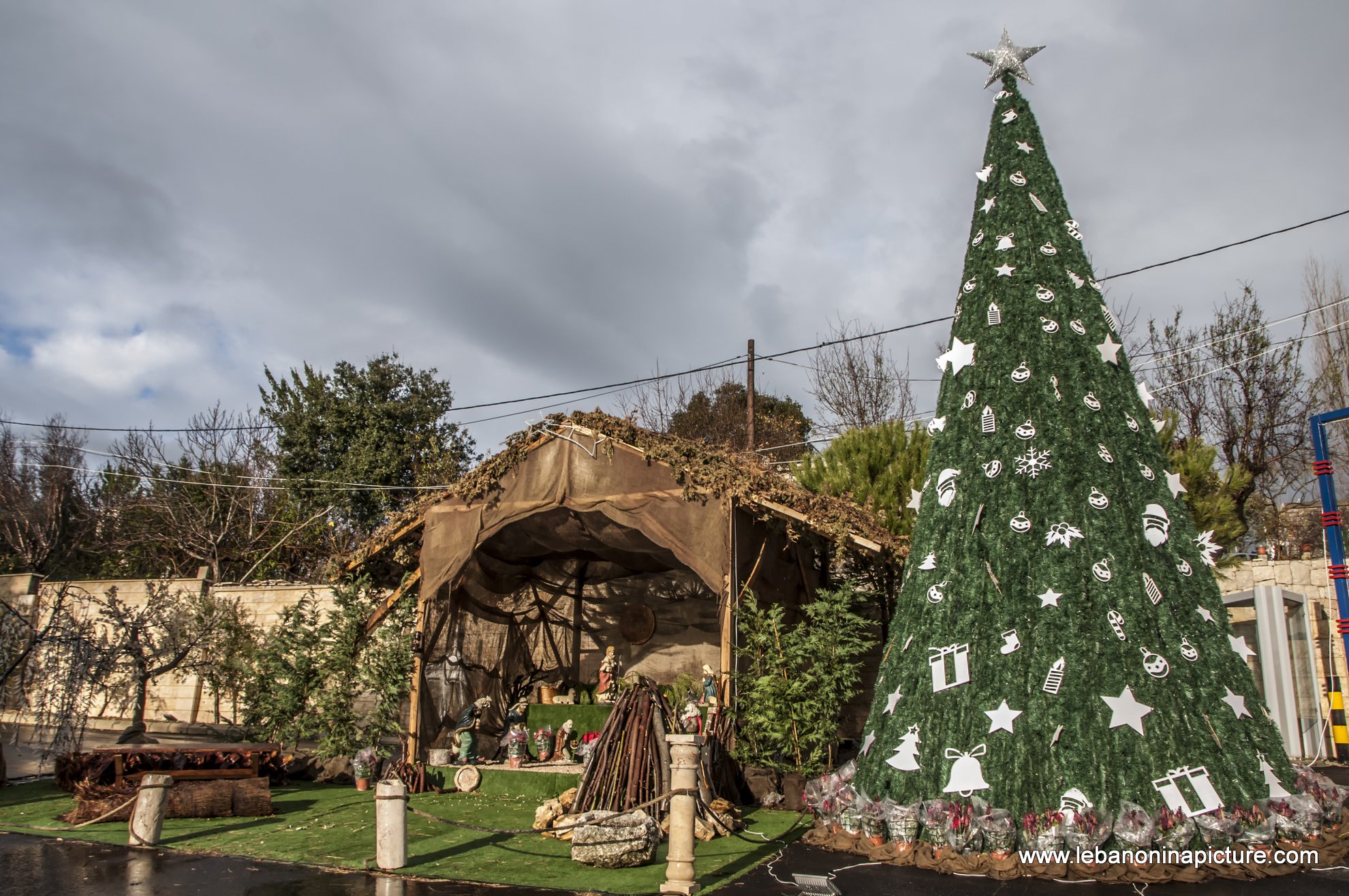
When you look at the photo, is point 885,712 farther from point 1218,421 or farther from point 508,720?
point 1218,421

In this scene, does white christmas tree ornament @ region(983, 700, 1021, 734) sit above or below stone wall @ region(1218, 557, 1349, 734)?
below

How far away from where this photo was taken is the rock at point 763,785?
8102mm

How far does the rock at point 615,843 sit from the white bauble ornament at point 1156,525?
14.0ft

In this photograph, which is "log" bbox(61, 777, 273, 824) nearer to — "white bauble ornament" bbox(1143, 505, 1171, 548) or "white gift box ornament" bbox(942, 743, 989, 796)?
"white gift box ornament" bbox(942, 743, 989, 796)

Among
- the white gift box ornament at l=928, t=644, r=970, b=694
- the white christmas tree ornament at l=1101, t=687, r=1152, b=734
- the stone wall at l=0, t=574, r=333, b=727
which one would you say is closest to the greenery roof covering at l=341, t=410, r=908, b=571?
the white gift box ornament at l=928, t=644, r=970, b=694

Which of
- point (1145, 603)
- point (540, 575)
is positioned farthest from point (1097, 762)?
point (540, 575)

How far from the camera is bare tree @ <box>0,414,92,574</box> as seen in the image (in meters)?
26.1

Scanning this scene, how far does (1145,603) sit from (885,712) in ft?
6.55

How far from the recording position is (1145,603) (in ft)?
19.0

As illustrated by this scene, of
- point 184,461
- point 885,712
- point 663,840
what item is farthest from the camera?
point 184,461

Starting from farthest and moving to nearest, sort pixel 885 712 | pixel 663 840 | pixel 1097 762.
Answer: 1. pixel 663 840
2. pixel 885 712
3. pixel 1097 762

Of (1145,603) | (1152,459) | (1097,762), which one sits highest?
(1152,459)

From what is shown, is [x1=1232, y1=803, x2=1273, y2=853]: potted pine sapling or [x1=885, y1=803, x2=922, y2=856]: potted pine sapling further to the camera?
[x1=885, y1=803, x2=922, y2=856]: potted pine sapling
